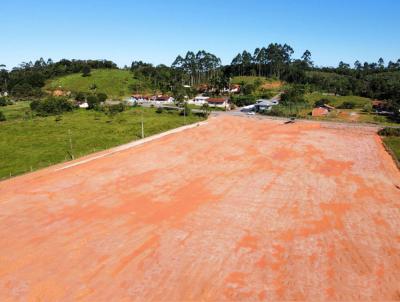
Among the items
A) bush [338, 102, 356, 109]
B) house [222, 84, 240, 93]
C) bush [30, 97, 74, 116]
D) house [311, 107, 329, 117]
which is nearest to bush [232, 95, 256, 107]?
house [222, 84, 240, 93]

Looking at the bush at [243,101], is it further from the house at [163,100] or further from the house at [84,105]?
the house at [84,105]

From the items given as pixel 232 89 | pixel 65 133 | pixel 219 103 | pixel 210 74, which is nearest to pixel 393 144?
pixel 219 103

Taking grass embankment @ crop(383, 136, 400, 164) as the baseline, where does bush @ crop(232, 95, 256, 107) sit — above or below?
above

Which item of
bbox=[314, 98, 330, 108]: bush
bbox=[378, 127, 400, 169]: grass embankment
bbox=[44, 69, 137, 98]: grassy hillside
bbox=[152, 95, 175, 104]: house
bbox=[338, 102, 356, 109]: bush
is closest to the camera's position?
bbox=[378, 127, 400, 169]: grass embankment

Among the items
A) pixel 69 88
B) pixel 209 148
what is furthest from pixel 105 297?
pixel 69 88

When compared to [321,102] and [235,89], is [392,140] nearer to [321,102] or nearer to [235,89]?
[321,102]

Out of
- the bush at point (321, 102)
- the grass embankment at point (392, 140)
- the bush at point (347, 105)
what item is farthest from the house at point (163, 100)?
the grass embankment at point (392, 140)

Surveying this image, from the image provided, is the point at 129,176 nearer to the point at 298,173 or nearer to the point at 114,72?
the point at 298,173

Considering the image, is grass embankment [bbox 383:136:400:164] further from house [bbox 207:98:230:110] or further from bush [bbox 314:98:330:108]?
house [bbox 207:98:230:110]
